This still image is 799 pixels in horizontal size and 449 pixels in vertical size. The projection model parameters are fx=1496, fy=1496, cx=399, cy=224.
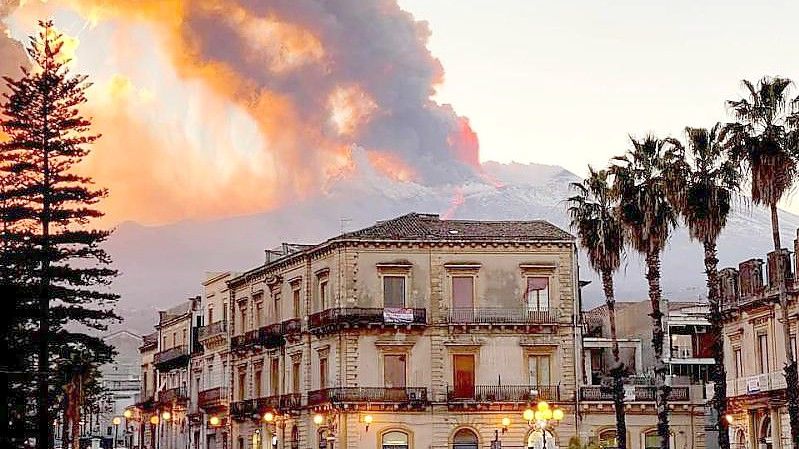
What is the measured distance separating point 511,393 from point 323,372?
9.60 m

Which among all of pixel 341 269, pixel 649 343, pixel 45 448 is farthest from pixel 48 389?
pixel 649 343

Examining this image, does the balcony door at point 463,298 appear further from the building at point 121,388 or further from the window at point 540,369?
the building at point 121,388

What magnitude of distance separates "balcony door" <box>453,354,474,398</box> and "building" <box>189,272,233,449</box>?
809 inches

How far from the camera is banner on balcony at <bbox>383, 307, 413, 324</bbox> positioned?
236 feet

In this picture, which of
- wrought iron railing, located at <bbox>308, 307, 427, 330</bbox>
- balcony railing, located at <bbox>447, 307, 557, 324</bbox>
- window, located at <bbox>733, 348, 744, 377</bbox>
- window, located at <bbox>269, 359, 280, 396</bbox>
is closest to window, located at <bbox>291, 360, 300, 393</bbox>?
window, located at <bbox>269, 359, 280, 396</bbox>

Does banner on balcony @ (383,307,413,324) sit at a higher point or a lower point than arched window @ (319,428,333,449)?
higher

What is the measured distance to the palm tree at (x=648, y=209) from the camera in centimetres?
5797

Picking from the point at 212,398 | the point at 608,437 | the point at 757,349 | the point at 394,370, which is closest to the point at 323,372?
the point at 394,370

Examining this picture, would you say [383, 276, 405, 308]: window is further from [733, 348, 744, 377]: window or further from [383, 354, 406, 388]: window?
[733, 348, 744, 377]: window

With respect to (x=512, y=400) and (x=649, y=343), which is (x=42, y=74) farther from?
(x=649, y=343)

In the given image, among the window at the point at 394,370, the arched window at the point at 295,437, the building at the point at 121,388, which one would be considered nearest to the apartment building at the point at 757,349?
the window at the point at 394,370

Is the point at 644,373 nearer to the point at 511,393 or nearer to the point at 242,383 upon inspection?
the point at 511,393

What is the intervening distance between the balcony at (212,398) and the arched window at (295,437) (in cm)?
1214

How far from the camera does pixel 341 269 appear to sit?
73.0 meters
